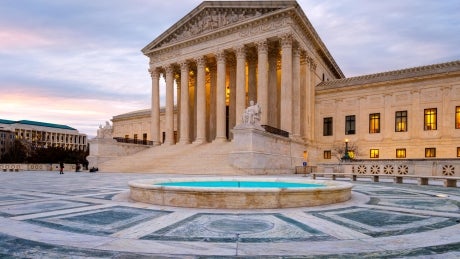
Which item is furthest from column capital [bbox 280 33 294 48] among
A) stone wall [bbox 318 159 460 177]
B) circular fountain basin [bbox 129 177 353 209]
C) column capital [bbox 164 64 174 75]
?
circular fountain basin [bbox 129 177 353 209]

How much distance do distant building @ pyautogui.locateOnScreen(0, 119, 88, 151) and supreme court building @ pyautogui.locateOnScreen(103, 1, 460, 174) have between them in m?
94.0

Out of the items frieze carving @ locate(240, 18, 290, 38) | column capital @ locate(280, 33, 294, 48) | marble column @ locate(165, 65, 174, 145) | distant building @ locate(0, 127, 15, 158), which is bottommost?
distant building @ locate(0, 127, 15, 158)

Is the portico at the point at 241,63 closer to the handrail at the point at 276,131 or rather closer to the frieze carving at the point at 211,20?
the frieze carving at the point at 211,20

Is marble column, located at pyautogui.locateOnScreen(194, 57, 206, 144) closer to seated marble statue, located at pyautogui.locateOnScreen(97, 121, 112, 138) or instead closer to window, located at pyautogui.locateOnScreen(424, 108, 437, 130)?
seated marble statue, located at pyautogui.locateOnScreen(97, 121, 112, 138)

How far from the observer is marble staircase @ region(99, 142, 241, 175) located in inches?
1237

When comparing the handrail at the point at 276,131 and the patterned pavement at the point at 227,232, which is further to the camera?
the handrail at the point at 276,131

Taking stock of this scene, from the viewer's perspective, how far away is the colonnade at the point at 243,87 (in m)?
40.1

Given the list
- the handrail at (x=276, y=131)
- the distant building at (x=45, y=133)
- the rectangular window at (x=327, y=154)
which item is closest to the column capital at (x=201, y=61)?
the handrail at (x=276, y=131)

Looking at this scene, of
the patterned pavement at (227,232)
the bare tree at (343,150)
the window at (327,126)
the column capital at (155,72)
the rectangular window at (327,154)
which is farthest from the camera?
the column capital at (155,72)

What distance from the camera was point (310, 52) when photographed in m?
45.5

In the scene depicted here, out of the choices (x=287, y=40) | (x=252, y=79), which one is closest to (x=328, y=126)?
(x=252, y=79)

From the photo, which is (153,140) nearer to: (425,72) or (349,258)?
(425,72)

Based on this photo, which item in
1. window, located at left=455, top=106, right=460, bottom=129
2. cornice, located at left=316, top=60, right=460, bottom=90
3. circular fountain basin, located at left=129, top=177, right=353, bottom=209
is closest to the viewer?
circular fountain basin, located at left=129, top=177, right=353, bottom=209

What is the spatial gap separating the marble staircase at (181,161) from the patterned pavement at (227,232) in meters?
21.4
